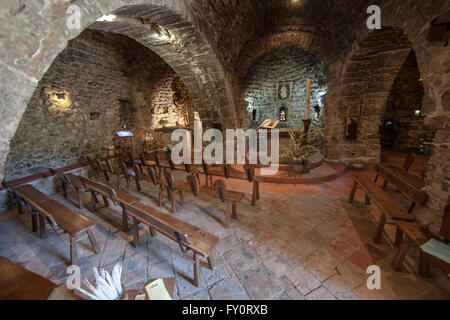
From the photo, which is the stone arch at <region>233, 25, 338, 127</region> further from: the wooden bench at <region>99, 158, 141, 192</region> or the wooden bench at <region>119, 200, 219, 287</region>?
the wooden bench at <region>119, 200, 219, 287</region>

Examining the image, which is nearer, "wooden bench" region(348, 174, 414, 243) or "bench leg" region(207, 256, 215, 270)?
"bench leg" region(207, 256, 215, 270)

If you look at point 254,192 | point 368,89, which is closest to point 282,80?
point 368,89

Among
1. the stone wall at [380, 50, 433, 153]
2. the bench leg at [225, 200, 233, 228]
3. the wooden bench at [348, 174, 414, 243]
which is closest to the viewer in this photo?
the wooden bench at [348, 174, 414, 243]

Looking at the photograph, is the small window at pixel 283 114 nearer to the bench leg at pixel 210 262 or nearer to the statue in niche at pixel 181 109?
the statue in niche at pixel 181 109

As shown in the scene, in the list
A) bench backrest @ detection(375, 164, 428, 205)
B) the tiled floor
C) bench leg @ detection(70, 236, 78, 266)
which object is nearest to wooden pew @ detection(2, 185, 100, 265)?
bench leg @ detection(70, 236, 78, 266)

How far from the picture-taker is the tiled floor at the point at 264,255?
5.92 feet

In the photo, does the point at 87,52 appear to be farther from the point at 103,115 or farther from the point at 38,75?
the point at 38,75

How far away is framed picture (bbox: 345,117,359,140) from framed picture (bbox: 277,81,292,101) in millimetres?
4316

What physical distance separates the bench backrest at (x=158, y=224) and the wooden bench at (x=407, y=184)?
10.5 feet

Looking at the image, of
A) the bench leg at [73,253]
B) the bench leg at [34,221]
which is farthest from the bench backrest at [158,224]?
the bench leg at [34,221]

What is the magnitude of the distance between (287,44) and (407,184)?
5564 millimetres

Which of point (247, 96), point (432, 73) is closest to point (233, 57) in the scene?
point (247, 96)

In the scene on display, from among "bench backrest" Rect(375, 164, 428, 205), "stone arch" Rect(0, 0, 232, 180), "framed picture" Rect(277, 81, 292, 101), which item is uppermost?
"framed picture" Rect(277, 81, 292, 101)

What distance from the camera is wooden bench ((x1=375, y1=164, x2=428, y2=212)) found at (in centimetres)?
254
